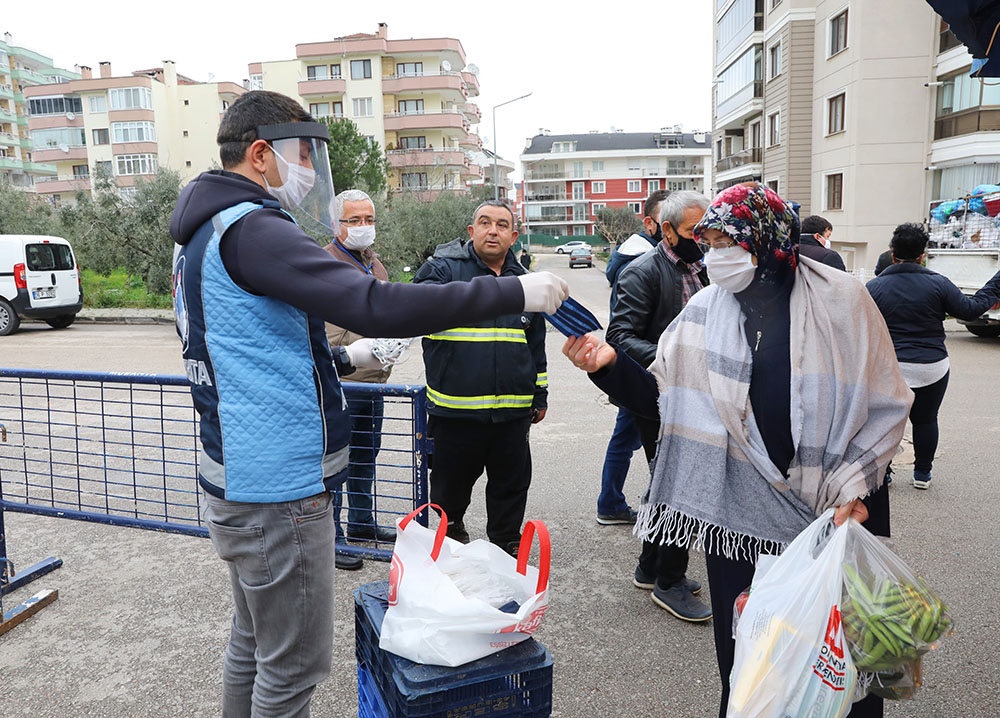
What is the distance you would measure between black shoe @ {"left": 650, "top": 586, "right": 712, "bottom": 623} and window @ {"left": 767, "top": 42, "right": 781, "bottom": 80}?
96.6ft

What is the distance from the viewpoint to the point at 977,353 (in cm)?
1152

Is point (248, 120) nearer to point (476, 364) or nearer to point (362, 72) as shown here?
point (476, 364)

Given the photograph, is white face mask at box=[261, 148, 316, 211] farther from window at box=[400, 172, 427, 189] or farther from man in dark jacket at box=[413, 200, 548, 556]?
window at box=[400, 172, 427, 189]

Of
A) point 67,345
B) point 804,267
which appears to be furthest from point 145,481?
point 67,345

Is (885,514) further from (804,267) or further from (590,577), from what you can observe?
(590,577)

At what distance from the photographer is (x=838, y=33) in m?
24.9

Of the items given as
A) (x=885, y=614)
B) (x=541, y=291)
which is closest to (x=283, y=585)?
(x=541, y=291)

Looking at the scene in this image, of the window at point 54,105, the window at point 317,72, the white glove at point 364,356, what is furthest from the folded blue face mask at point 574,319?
the window at point 54,105

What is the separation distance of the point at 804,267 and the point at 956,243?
41.6 feet

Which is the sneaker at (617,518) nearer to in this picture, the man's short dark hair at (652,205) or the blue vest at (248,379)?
the man's short dark hair at (652,205)

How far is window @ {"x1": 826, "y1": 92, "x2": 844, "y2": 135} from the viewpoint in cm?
2488

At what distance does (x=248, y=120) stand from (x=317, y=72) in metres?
59.7

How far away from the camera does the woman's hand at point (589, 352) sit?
2297 millimetres

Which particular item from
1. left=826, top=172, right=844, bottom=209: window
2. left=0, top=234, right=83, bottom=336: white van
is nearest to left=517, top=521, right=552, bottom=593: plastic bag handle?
left=0, top=234, right=83, bottom=336: white van
